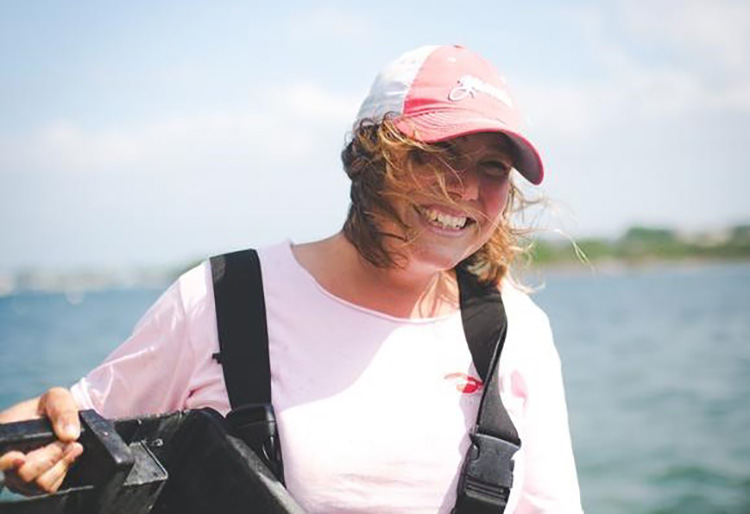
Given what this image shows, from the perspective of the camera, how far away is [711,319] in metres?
36.6

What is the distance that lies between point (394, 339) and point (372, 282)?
17 centimetres

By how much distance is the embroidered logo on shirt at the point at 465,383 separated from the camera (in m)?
2.08

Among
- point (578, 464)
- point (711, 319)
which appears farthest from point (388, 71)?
point (711, 319)

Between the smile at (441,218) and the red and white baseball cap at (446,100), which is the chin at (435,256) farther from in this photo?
the red and white baseball cap at (446,100)

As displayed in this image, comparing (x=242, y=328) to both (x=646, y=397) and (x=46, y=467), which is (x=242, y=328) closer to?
(x=46, y=467)

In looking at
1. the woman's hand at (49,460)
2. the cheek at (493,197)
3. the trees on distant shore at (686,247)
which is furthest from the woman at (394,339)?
the trees on distant shore at (686,247)

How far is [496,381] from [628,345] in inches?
1068

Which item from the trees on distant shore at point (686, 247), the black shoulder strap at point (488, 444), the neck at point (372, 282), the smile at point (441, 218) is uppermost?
the trees on distant shore at point (686, 247)

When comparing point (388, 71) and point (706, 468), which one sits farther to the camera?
point (706, 468)

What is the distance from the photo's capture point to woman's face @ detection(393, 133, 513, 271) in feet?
6.61

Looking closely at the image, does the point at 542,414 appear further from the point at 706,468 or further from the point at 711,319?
the point at 711,319

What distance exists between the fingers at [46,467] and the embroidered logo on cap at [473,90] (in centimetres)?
115

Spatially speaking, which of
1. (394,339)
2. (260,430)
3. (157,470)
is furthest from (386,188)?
(157,470)

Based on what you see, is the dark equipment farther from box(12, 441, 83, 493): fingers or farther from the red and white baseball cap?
the red and white baseball cap
